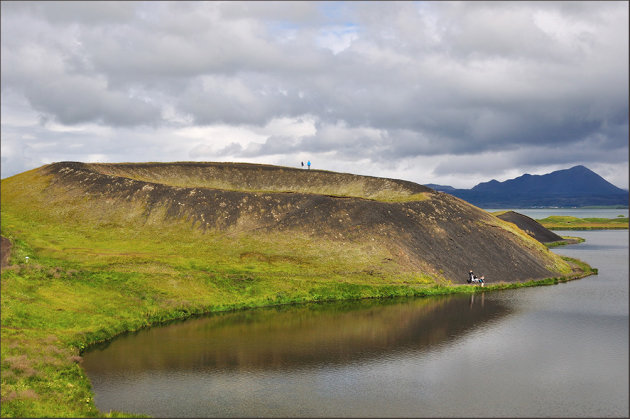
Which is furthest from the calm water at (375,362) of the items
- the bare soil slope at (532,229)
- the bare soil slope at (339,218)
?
the bare soil slope at (532,229)

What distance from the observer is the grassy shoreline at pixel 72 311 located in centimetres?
3734

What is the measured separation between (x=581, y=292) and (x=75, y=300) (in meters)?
83.3

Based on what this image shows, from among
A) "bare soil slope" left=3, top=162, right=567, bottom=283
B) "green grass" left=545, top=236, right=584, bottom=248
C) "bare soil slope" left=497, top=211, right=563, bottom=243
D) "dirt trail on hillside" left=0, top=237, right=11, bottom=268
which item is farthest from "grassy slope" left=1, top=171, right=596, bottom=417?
"bare soil slope" left=497, top=211, right=563, bottom=243

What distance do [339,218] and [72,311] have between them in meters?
59.8

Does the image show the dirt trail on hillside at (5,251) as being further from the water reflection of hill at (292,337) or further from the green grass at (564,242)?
the green grass at (564,242)

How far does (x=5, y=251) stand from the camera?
74.9 meters

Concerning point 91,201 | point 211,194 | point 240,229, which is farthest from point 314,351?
point 91,201

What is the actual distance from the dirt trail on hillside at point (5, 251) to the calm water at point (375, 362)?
26078 mm

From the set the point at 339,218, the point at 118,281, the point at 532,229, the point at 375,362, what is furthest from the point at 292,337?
the point at 532,229

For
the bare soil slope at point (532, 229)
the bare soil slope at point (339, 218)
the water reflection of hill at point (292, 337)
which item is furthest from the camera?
the bare soil slope at point (532, 229)

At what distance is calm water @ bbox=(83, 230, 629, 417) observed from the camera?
36.7 meters

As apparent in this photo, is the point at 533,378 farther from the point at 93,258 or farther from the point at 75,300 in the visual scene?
the point at 93,258

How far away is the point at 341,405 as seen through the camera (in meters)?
36.8

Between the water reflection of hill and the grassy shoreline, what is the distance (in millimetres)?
2990
